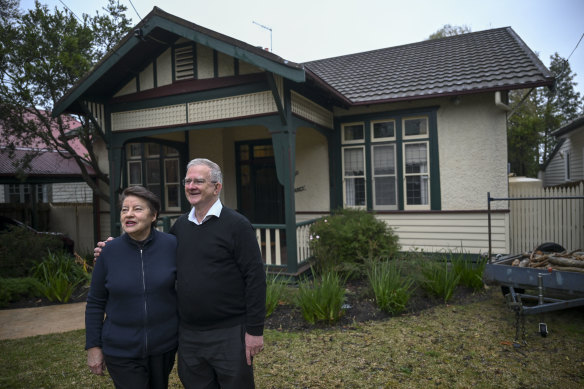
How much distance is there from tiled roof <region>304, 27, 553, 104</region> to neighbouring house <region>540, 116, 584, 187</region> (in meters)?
4.95

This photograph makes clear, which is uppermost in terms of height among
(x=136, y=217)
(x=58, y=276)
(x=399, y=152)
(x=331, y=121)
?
(x=331, y=121)

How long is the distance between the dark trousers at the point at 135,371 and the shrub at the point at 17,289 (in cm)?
579

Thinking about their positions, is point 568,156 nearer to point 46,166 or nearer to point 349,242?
point 349,242

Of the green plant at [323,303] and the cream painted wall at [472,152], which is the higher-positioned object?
the cream painted wall at [472,152]

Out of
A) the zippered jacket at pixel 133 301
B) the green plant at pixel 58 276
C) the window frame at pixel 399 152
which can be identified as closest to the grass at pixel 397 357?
the zippered jacket at pixel 133 301

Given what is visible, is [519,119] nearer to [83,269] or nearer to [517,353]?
[517,353]

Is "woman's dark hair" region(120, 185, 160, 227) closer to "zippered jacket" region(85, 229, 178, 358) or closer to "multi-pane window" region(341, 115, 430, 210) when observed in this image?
"zippered jacket" region(85, 229, 178, 358)

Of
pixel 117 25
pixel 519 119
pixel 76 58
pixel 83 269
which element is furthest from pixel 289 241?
pixel 519 119

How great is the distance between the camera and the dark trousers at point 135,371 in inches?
89.8

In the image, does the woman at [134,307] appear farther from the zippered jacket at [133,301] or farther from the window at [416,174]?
the window at [416,174]

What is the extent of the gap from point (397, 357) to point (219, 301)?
2.57 meters

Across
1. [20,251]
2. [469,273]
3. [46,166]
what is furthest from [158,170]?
[469,273]

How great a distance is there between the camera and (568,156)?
16031mm

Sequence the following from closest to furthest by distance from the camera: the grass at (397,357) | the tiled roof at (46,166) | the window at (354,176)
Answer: the grass at (397,357) → the window at (354,176) → the tiled roof at (46,166)
